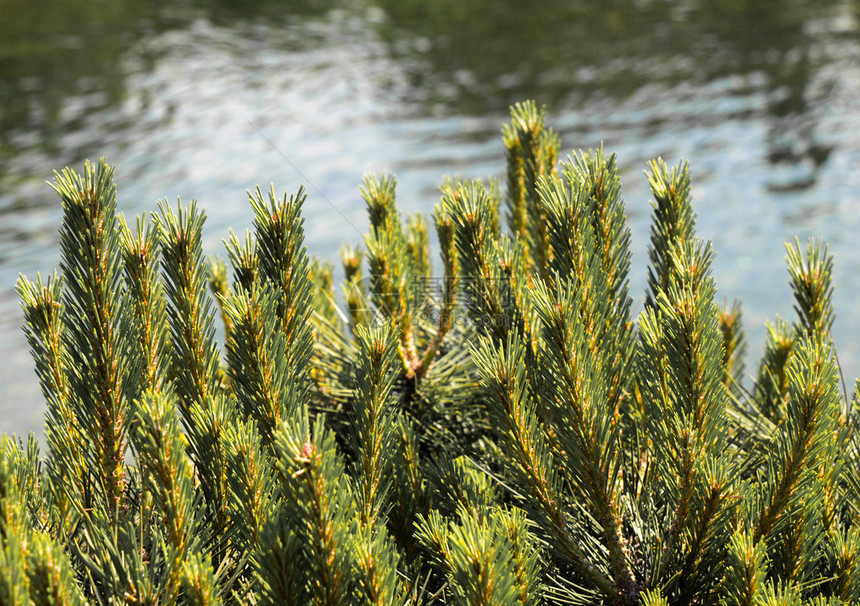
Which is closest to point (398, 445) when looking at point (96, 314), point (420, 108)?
point (96, 314)

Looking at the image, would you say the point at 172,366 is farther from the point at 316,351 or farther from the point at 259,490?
the point at 316,351

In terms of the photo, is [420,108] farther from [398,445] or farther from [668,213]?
[398,445]

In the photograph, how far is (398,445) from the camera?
1971mm

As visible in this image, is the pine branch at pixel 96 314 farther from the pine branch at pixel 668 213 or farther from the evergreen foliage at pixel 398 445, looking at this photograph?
the pine branch at pixel 668 213

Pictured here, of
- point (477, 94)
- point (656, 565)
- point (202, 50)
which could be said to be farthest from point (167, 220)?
point (202, 50)

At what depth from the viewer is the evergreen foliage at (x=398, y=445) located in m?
1.45

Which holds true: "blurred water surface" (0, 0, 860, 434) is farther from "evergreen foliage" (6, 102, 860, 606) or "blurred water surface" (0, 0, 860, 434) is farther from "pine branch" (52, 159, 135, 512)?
"pine branch" (52, 159, 135, 512)

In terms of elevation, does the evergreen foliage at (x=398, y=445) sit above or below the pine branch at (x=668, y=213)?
below

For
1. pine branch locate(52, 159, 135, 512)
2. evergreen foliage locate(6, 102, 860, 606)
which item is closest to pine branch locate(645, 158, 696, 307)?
evergreen foliage locate(6, 102, 860, 606)

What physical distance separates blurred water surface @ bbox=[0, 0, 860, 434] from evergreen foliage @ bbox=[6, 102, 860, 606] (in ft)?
15.2

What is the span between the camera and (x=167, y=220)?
69.4 inches

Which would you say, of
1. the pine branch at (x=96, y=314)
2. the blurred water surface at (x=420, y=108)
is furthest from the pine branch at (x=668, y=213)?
the blurred water surface at (x=420, y=108)

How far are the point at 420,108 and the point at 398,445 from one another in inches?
399

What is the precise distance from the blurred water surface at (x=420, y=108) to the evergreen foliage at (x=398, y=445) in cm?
463
